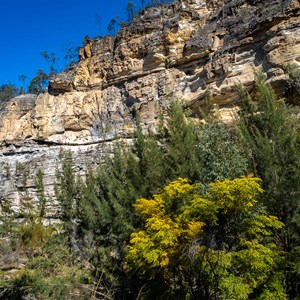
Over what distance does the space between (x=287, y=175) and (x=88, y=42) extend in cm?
2072

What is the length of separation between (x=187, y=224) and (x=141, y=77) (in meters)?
16.4

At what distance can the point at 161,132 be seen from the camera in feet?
43.8

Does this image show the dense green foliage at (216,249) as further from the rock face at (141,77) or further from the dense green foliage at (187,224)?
the rock face at (141,77)

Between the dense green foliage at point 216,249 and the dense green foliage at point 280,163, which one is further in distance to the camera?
the dense green foliage at point 280,163

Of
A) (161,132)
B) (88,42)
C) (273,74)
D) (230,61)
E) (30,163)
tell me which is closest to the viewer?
(161,132)

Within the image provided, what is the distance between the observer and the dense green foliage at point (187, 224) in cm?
693

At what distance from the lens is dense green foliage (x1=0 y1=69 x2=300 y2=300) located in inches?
273

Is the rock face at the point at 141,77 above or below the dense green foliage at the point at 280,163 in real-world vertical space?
above

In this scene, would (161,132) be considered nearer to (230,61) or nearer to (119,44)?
(230,61)

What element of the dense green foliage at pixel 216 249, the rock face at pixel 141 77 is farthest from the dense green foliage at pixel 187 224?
the rock face at pixel 141 77

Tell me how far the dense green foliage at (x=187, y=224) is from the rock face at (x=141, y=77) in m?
6.38

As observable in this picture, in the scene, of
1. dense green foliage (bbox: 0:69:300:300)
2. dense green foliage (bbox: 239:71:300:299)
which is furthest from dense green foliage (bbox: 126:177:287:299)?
dense green foliage (bbox: 239:71:300:299)

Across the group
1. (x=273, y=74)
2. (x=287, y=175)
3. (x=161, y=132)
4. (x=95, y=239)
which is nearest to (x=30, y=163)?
(x=95, y=239)

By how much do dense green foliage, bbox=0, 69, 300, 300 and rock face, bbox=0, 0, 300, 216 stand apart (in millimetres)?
6375
